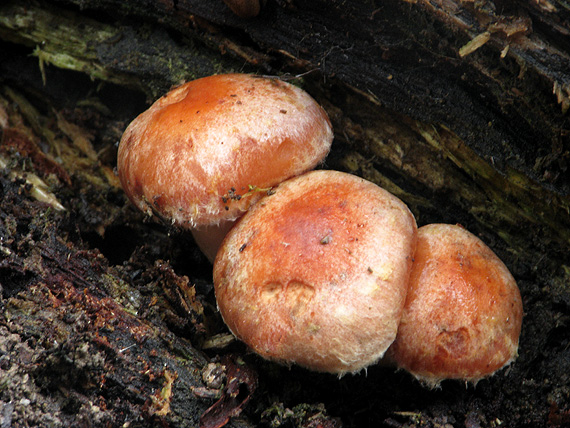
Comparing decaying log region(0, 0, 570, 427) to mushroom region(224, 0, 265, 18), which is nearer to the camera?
decaying log region(0, 0, 570, 427)

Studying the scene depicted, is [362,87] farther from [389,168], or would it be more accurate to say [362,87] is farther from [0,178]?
[0,178]

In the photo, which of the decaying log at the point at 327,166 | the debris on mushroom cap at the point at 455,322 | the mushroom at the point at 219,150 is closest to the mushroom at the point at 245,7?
the decaying log at the point at 327,166

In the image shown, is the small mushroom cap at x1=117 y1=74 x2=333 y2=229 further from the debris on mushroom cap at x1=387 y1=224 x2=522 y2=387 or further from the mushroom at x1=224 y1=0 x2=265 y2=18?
the debris on mushroom cap at x1=387 y1=224 x2=522 y2=387

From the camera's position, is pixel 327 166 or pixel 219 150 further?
pixel 327 166

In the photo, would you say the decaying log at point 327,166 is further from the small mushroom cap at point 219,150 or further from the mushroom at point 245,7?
the small mushroom cap at point 219,150

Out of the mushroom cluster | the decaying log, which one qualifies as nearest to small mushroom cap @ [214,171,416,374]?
the mushroom cluster

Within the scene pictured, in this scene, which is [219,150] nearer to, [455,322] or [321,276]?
[321,276]

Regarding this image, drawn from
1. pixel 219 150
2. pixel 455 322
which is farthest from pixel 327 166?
pixel 455 322
